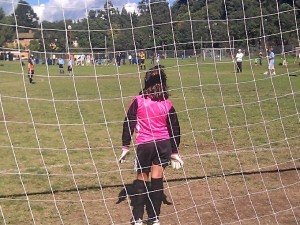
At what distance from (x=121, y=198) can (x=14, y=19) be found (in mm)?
2407

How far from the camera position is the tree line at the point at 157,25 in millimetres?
5102

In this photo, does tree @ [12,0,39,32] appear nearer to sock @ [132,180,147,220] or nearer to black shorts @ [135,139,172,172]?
black shorts @ [135,139,172,172]

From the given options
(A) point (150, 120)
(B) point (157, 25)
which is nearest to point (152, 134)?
(A) point (150, 120)

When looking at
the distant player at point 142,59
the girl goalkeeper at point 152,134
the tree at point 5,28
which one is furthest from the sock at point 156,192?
the tree at point 5,28

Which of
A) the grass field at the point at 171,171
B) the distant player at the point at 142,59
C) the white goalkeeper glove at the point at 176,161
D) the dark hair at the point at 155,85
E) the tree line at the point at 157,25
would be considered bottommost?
the grass field at the point at 171,171

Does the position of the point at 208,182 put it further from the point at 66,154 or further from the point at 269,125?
the point at 269,125

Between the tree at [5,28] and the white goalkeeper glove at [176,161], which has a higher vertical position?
the tree at [5,28]

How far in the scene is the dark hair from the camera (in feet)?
16.2

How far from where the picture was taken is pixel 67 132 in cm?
1012

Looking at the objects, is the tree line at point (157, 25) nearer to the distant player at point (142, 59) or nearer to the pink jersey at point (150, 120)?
the distant player at point (142, 59)

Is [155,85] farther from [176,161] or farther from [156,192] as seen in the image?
[156,192]

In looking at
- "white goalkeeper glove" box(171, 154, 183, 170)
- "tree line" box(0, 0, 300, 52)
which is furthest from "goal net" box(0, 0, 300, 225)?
"white goalkeeper glove" box(171, 154, 183, 170)

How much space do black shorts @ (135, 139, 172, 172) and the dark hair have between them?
462mm

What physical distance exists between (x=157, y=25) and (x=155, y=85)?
2.28 ft
